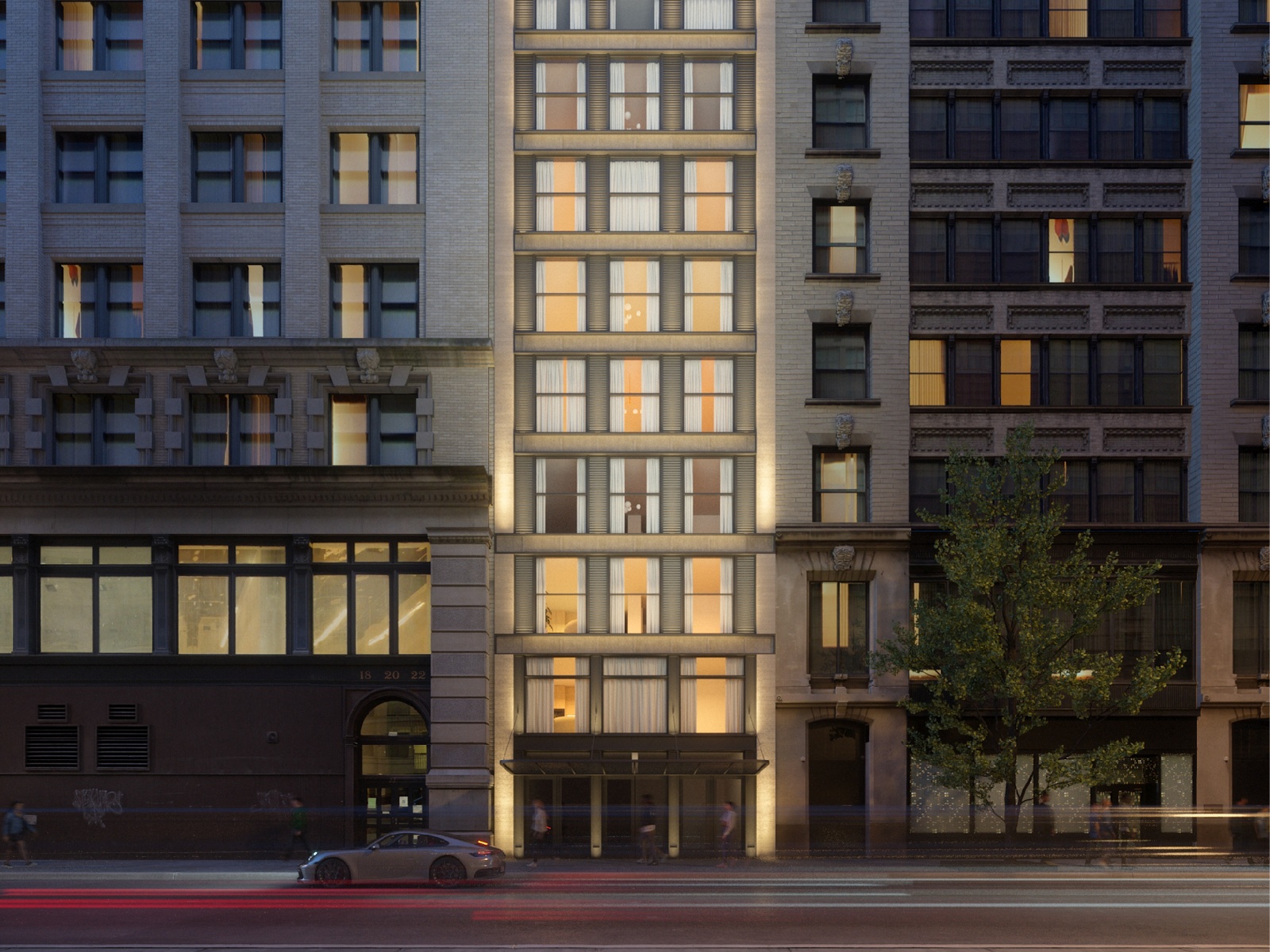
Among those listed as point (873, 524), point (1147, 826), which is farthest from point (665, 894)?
point (1147, 826)

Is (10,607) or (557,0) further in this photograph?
(557,0)

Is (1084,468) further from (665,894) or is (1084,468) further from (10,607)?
(10,607)

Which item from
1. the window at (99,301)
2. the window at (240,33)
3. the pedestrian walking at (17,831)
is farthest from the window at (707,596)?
the window at (240,33)

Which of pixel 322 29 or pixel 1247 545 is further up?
pixel 322 29

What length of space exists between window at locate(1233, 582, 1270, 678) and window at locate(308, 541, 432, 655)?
75.1 feet

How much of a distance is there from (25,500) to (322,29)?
15.4 metres

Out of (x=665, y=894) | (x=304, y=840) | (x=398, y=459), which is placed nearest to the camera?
(x=665, y=894)

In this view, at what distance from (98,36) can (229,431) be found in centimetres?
1182

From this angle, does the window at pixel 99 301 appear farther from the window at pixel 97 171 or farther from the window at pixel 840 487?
the window at pixel 840 487

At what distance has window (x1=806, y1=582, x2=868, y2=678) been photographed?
32.5 meters

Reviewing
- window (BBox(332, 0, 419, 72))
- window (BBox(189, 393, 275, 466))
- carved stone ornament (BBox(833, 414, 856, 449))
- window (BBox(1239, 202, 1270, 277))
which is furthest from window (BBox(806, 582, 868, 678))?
window (BBox(332, 0, 419, 72))

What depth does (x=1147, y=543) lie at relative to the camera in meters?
32.8

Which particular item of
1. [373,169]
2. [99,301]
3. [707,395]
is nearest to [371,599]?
[707,395]

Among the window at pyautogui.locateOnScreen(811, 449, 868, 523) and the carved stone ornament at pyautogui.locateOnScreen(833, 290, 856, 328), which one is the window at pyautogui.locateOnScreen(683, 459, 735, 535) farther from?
the carved stone ornament at pyautogui.locateOnScreen(833, 290, 856, 328)
